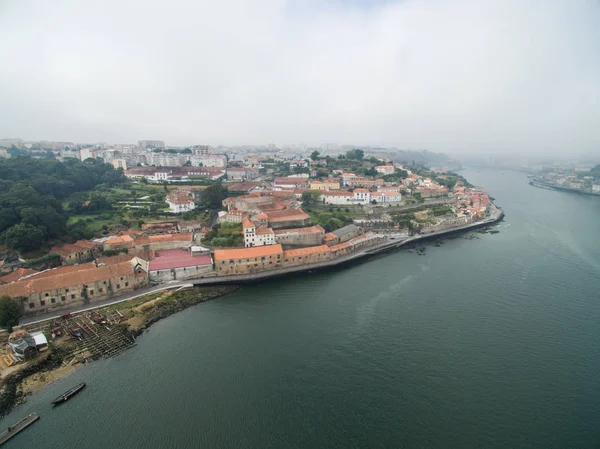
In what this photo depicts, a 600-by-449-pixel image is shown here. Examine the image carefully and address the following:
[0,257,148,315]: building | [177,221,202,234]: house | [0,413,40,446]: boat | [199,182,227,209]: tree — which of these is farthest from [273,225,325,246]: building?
[0,413,40,446]: boat

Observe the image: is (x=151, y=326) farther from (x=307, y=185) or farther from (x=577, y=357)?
(x=307, y=185)

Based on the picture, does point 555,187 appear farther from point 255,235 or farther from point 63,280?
point 63,280

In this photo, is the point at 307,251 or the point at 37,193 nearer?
the point at 307,251

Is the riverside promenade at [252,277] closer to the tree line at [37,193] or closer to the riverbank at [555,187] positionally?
the tree line at [37,193]

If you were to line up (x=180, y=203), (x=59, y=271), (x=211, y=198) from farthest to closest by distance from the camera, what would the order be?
1. (x=211, y=198)
2. (x=180, y=203)
3. (x=59, y=271)

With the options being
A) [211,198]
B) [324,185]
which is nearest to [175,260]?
[211,198]

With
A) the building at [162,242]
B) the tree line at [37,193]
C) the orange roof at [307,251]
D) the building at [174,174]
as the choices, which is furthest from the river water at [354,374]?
the building at [174,174]
